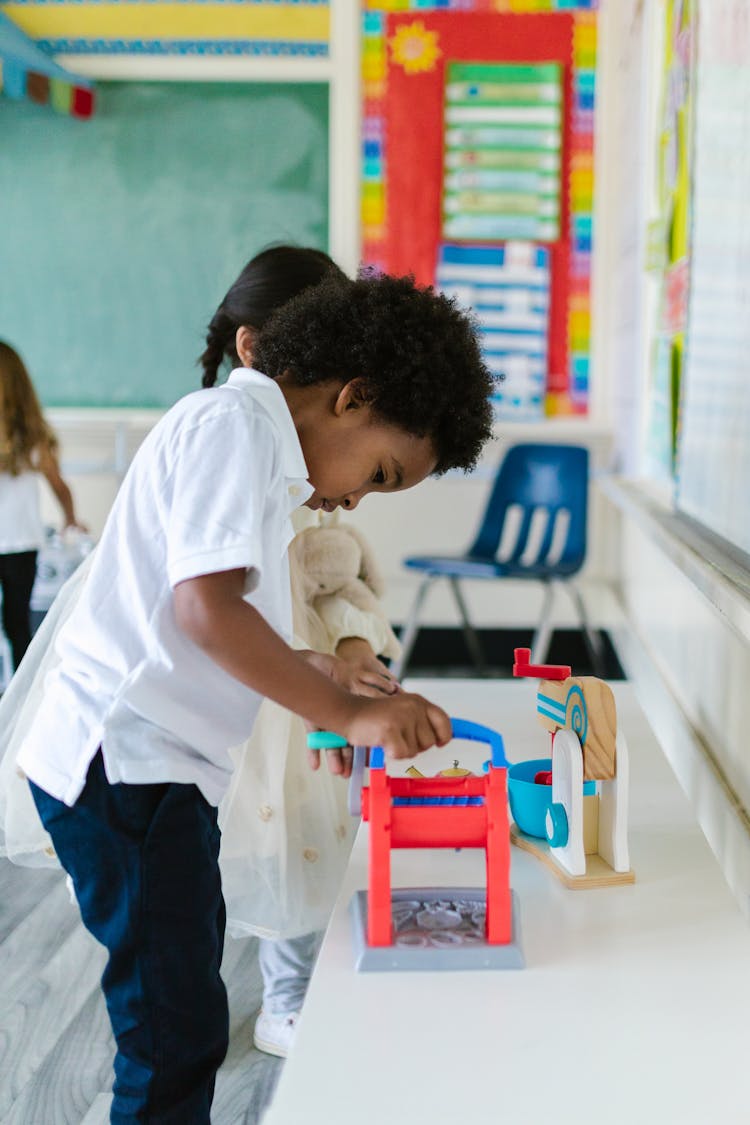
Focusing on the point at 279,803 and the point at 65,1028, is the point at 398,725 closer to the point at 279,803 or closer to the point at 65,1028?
the point at 279,803

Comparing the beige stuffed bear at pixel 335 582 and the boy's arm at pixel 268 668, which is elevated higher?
the boy's arm at pixel 268 668

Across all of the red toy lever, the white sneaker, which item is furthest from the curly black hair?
the white sneaker

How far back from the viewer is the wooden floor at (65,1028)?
165 cm

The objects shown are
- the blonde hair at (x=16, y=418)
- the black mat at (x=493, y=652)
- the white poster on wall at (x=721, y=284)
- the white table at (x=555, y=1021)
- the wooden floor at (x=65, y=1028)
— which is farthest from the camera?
the black mat at (x=493, y=652)

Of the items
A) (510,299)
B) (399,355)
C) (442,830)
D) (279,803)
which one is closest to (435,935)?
(442,830)

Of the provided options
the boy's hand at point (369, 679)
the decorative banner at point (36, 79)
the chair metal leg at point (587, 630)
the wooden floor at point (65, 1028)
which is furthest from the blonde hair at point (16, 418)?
the boy's hand at point (369, 679)

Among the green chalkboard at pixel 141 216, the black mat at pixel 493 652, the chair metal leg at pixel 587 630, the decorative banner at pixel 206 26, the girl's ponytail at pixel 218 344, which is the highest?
the decorative banner at pixel 206 26

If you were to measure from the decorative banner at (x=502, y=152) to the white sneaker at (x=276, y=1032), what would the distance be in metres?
3.39

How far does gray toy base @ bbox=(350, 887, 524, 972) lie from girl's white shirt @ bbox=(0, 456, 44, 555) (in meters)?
2.77

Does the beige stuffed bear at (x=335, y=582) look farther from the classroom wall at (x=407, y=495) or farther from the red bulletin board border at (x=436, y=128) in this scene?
the red bulletin board border at (x=436, y=128)

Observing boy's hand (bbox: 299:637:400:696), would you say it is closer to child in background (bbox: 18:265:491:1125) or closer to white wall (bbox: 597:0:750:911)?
child in background (bbox: 18:265:491:1125)

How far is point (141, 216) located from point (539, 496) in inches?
74.2

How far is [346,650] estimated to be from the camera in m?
1.69

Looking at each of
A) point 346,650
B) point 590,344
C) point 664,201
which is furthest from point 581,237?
point 346,650
